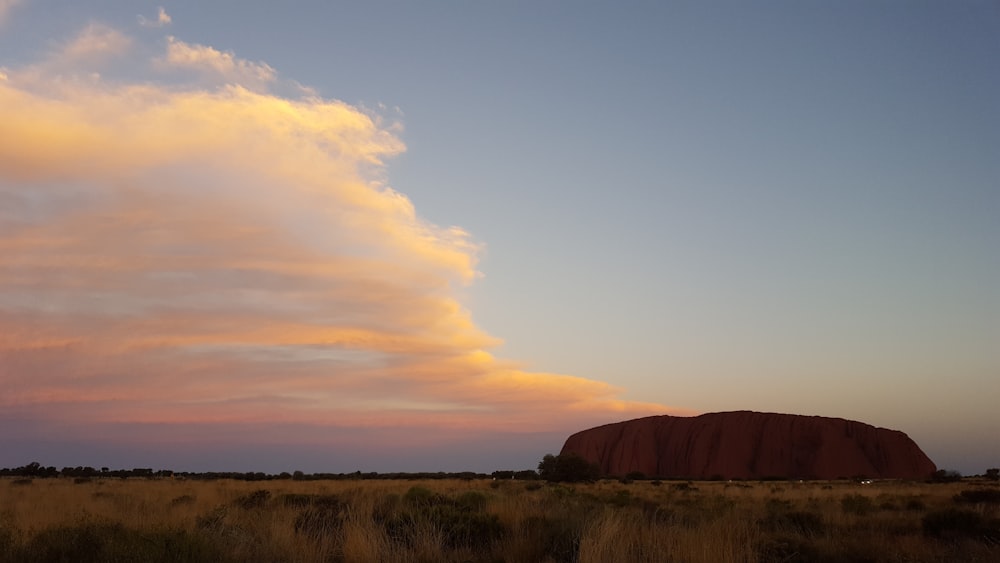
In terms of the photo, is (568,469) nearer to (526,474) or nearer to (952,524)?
(526,474)

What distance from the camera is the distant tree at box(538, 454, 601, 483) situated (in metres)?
70.7

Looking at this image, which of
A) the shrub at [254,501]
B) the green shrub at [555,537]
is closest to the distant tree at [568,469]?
the shrub at [254,501]

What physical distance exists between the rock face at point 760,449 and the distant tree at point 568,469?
102 feet

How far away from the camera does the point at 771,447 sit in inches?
4107

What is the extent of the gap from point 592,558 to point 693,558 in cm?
124

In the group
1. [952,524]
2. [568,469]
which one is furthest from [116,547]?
[568,469]

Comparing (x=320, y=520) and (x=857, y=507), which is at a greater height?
(x=320, y=520)

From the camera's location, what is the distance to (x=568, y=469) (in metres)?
71.0

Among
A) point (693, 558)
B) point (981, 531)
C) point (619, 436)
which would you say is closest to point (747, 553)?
point (693, 558)

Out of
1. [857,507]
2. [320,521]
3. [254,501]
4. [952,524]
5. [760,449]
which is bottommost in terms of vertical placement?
[857,507]

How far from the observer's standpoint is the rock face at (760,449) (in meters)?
98.7

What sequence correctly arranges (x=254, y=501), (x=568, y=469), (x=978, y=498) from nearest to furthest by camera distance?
1. (x=254, y=501)
2. (x=978, y=498)
3. (x=568, y=469)

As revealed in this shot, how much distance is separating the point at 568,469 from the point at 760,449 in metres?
48.7

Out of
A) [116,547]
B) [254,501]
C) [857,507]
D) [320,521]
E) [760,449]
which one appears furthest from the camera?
[760,449]
